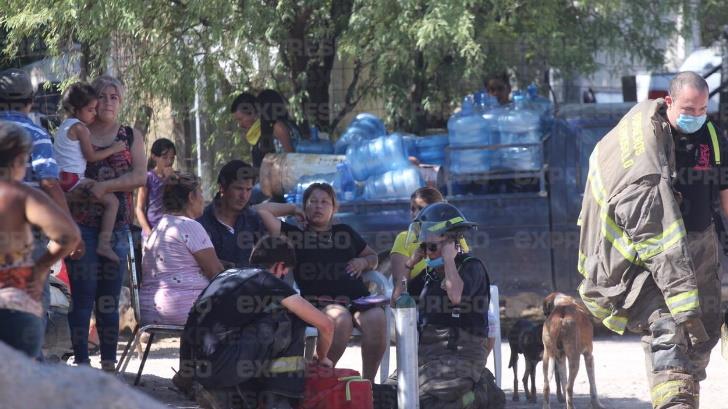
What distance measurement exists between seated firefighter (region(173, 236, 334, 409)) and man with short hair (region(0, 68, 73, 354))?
2.89 feet

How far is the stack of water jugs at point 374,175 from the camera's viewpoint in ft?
34.7

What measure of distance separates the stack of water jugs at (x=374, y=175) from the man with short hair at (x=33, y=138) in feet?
12.9

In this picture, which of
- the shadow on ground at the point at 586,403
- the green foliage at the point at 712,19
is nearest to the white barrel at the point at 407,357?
the shadow on ground at the point at 586,403

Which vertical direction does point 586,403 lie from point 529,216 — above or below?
below

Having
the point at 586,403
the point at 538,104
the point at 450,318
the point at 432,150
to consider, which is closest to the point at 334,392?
the point at 450,318

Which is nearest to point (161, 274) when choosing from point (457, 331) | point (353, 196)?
point (457, 331)

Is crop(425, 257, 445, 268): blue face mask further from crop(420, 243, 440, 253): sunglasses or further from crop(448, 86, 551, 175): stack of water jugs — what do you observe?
crop(448, 86, 551, 175): stack of water jugs

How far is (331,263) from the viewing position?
805 cm

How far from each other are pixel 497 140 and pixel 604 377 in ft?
7.92

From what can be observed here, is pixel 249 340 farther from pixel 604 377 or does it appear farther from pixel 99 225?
pixel 604 377

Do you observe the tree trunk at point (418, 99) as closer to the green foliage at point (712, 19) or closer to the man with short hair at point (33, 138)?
the green foliage at point (712, 19)

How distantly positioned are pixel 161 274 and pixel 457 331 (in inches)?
71.0

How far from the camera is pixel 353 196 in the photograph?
10773 millimetres

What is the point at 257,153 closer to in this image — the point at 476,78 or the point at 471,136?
the point at 471,136
